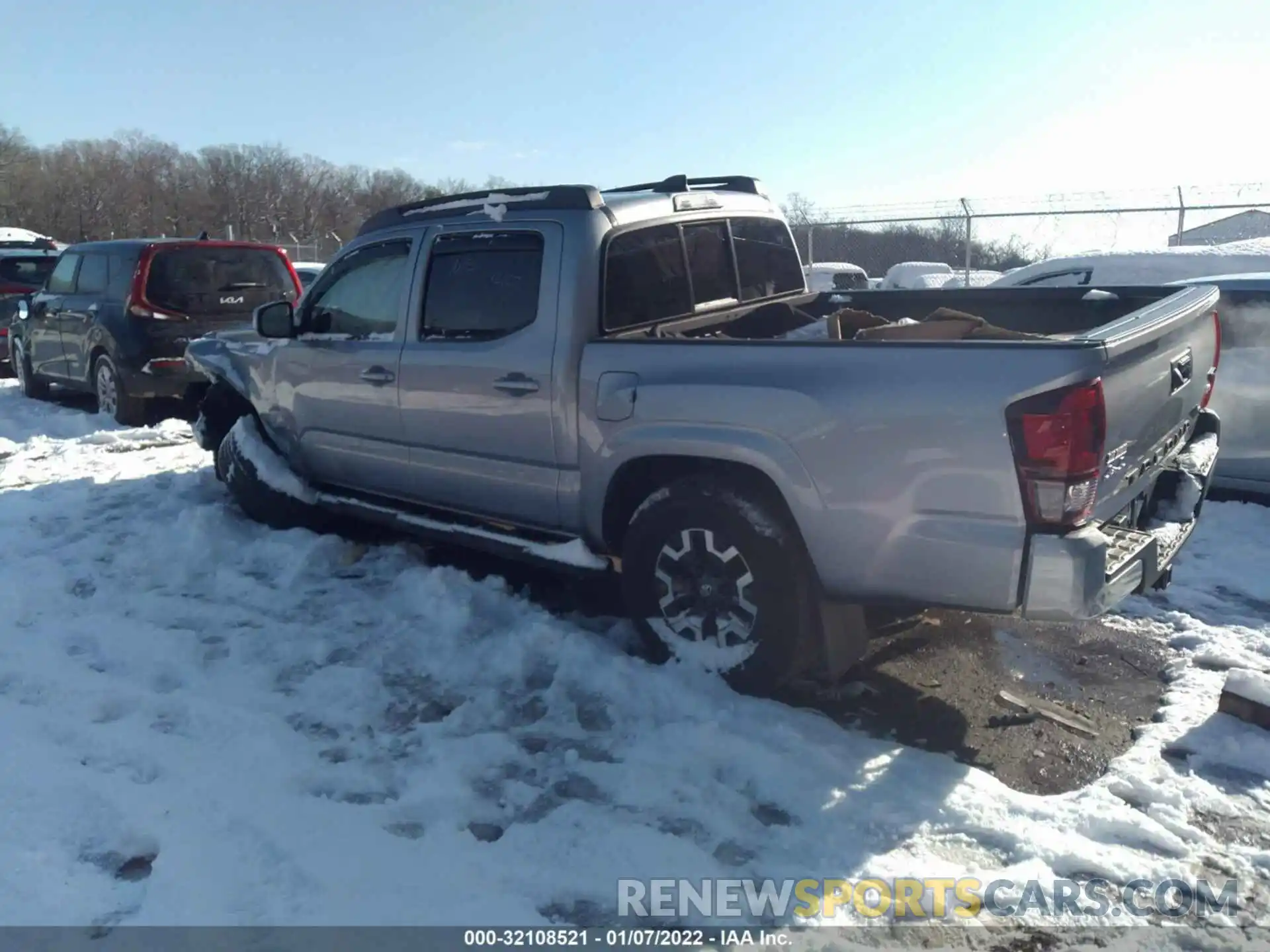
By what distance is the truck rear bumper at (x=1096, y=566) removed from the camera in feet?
10.6

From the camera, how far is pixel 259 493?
19.8ft

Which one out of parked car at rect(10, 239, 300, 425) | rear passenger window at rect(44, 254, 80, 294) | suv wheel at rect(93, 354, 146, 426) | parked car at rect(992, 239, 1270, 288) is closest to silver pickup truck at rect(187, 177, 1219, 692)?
parked car at rect(10, 239, 300, 425)

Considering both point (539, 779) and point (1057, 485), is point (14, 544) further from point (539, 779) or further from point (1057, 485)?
point (1057, 485)

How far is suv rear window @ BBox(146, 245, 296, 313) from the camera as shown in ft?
30.9

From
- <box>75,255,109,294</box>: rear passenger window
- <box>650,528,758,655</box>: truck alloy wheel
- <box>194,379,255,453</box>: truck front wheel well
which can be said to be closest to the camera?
<box>650,528,758,655</box>: truck alloy wheel

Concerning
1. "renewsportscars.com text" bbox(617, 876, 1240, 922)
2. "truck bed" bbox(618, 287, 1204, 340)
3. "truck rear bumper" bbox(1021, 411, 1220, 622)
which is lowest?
"renewsportscars.com text" bbox(617, 876, 1240, 922)

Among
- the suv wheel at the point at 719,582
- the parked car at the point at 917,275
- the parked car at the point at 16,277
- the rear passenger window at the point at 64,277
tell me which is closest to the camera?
the suv wheel at the point at 719,582

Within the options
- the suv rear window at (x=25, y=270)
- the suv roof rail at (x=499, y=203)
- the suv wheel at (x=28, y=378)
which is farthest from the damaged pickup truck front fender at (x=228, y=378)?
the suv rear window at (x=25, y=270)

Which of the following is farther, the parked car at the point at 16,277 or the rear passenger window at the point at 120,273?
the parked car at the point at 16,277

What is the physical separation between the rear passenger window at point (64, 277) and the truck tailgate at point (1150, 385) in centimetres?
1026

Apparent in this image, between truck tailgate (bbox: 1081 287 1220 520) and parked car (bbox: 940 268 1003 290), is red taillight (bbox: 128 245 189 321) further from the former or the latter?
parked car (bbox: 940 268 1003 290)

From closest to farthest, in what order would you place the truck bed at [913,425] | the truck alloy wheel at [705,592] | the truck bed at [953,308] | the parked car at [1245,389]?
the truck bed at [913,425], the truck alloy wheel at [705,592], the truck bed at [953,308], the parked car at [1245,389]

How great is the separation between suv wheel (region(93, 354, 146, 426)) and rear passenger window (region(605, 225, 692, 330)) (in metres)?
6.83

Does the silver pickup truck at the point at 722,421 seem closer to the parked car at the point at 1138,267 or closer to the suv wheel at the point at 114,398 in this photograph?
the suv wheel at the point at 114,398
